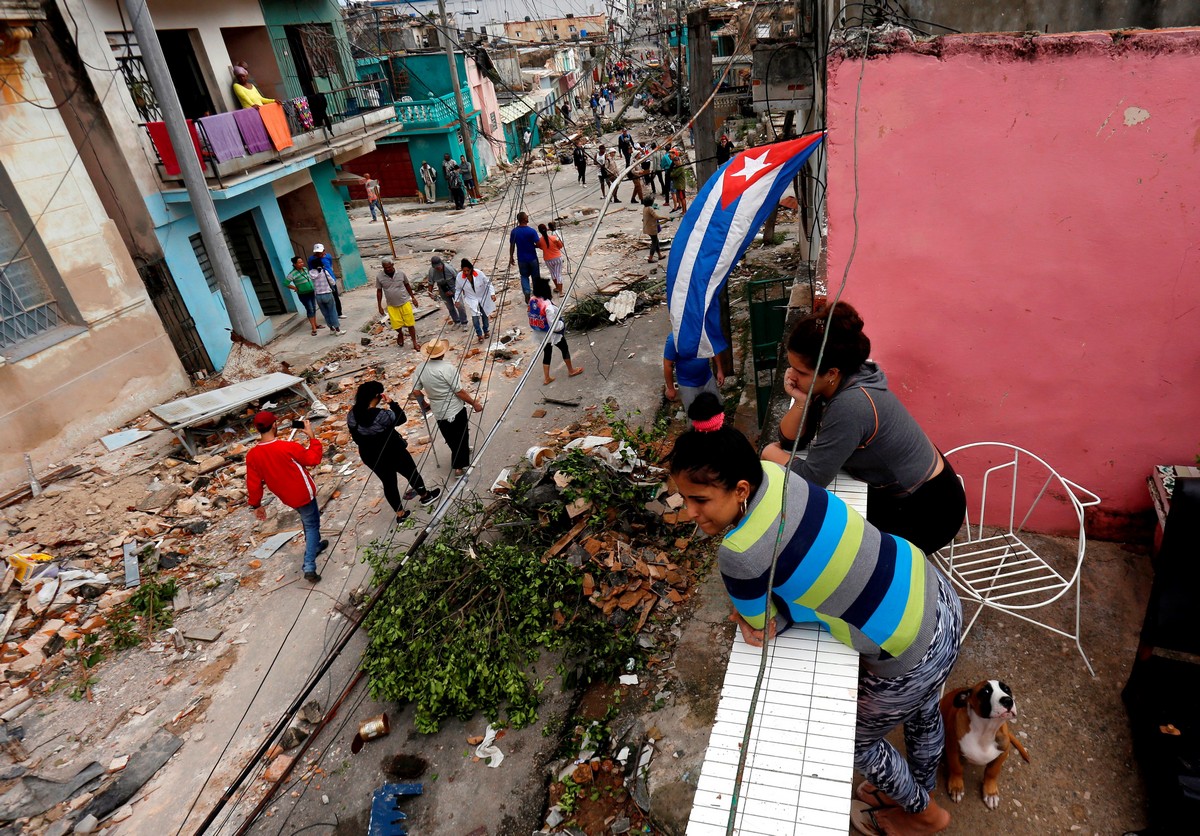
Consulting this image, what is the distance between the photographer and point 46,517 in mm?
7441

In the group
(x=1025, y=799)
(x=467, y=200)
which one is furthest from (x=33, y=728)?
Result: (x=467, y=200)

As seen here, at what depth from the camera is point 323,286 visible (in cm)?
1191

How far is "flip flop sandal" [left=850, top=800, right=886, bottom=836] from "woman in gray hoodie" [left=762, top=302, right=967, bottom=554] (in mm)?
1245

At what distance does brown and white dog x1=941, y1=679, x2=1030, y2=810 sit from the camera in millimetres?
2852

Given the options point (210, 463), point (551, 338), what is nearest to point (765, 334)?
point (551, 338)

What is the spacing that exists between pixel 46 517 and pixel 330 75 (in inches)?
455

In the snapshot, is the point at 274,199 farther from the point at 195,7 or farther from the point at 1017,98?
the point at 1017,98

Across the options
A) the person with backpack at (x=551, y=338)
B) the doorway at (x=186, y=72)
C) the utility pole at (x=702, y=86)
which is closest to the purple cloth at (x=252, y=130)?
the doorway at (x=186, y=72)

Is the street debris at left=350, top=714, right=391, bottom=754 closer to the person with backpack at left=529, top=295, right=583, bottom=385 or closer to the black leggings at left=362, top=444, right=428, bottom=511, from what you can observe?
the black leggings at left=362, top=444, right=428, bottom=511

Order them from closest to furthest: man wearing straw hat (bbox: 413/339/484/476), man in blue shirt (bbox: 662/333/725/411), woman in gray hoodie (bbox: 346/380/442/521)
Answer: man in blue shirt (bbox: 662/333/725/411)
woman in gray hoodie (bbox: 346/380/442/521)
man wearing straw hat (bbox: 413/339/484/476)

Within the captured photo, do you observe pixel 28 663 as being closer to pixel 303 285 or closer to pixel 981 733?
pixel 981 733

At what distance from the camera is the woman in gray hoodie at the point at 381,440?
621cm

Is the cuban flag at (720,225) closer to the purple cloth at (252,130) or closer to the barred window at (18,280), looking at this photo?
the barred window at (18,280)

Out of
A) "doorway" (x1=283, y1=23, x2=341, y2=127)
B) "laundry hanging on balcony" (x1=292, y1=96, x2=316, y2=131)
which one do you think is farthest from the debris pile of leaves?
"doorway" (x1=283, y1=23, x2=341, y2=127)
